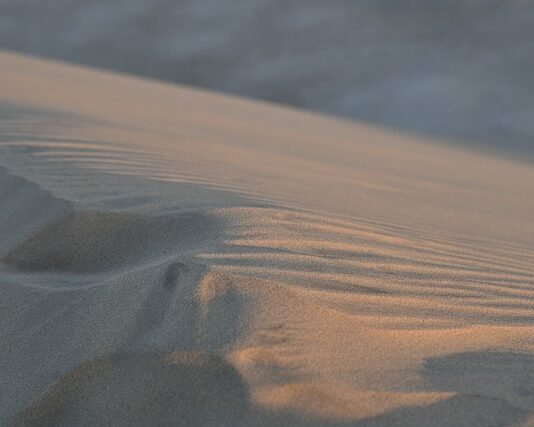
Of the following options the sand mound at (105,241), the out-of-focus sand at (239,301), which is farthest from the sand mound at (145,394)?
the sand mound at (105,241)

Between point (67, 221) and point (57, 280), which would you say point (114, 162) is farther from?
point (57, 280)

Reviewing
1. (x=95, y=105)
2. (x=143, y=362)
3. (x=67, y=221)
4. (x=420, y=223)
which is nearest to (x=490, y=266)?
(x=420, y=223)

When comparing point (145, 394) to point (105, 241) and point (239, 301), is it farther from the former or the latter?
point (105, 241)

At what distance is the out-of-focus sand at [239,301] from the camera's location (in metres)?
1.15

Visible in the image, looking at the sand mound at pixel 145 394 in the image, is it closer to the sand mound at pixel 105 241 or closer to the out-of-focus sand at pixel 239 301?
the out-of-focus sand at pixel 239 301

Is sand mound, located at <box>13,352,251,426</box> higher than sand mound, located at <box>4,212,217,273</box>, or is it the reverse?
sand mound, located at <box>4,212,217,273</box>

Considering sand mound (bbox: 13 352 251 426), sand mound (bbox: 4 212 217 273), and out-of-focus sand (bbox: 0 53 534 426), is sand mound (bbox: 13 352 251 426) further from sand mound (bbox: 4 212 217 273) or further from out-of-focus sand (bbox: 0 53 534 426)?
sand mound (bbox: 4 212 217 273)

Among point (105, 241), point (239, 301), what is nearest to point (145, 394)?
point (239, 301)

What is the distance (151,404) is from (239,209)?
0.85 metres

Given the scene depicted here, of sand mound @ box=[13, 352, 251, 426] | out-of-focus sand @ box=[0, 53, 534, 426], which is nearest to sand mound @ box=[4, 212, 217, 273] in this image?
out-of-focus sand @ box=[0, 53, 534, 426]

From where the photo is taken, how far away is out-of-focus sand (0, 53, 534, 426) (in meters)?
1.15

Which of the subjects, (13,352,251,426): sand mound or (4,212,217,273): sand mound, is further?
(4,212,217,273): sand mound

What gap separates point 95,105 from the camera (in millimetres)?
4691

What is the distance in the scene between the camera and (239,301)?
1330 millimetres
